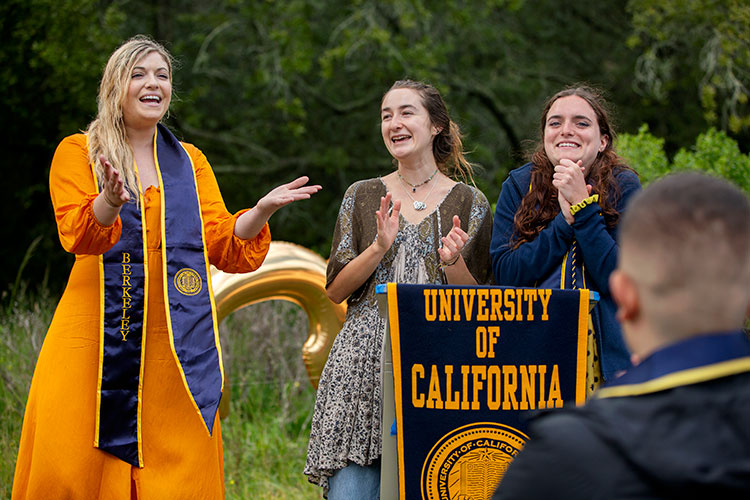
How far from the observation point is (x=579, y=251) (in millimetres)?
3107

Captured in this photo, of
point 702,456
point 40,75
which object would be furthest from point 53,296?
point 702,456

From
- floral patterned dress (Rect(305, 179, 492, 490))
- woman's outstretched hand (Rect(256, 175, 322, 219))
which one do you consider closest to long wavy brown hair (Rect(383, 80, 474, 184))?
floral patterned dress (Rect(305, 179, 492, 490))

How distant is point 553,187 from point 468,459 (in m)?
1.01

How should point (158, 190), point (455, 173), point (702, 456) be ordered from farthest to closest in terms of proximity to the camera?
1. point (455, 173)
2. point (158, 190)
3. point (702, 456)

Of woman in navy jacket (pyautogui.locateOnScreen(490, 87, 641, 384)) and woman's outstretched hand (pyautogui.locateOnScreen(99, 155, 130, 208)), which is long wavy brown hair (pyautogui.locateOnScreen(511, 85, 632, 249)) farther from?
woman's outstretched hand (pyautogui.locateOnScreen(99, 155, 130, 208))

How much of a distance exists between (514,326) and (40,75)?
23.1 ft

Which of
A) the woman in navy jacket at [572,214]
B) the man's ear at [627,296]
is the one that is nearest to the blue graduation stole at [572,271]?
the woman in navy jacket at [572,214]

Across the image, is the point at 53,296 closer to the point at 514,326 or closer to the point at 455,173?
the point at 455,173

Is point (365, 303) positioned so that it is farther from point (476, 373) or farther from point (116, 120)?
point (116, 120)

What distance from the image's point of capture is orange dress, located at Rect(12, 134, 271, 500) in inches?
123

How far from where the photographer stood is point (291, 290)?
4609 mm

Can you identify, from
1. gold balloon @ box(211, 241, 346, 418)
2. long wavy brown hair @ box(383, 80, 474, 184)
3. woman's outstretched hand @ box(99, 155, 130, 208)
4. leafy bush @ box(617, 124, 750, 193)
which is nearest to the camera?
woman's outstretched hand @ box(99, 155, 130, 208)

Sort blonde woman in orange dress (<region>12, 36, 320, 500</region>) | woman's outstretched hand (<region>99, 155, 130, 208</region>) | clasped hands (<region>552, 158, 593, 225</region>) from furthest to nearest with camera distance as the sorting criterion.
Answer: blonde woman in orange dress (<region>12, 36, 320, 500</region>) < clasped hands (<region>552, 158, 593, 225</region>) < woman's outstretched hand (<region>99, 155, 130, 208</region>)

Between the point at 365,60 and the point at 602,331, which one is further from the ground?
the point at 365,60
